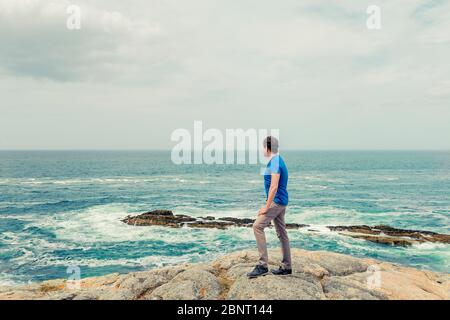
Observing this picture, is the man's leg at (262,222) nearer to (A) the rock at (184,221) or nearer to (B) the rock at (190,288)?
(B) the rock at (190,288)

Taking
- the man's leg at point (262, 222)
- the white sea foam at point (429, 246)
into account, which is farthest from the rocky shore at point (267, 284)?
the white sea foam at point (429, 246)

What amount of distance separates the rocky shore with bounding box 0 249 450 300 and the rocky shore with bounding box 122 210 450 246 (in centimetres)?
2143

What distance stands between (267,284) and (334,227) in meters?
29.4

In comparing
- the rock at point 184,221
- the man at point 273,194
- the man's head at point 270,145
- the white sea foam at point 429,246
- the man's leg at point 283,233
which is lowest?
the white sea foam at point 429,246

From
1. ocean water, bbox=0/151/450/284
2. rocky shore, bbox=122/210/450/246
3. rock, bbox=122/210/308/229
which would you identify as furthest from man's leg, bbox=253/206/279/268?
rock, bbox=122/210/308/229

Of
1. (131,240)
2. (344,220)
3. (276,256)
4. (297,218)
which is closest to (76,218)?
(131,240)

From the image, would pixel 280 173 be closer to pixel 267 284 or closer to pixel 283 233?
pixel 283 233

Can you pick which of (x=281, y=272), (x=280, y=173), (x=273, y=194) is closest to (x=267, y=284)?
(x=281, y=272)

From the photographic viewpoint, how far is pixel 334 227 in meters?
35.6

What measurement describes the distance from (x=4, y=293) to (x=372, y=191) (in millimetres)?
63718

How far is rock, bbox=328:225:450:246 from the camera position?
31.1 m

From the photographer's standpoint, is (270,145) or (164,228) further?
(164,228)

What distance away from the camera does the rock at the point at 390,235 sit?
31125 mm
